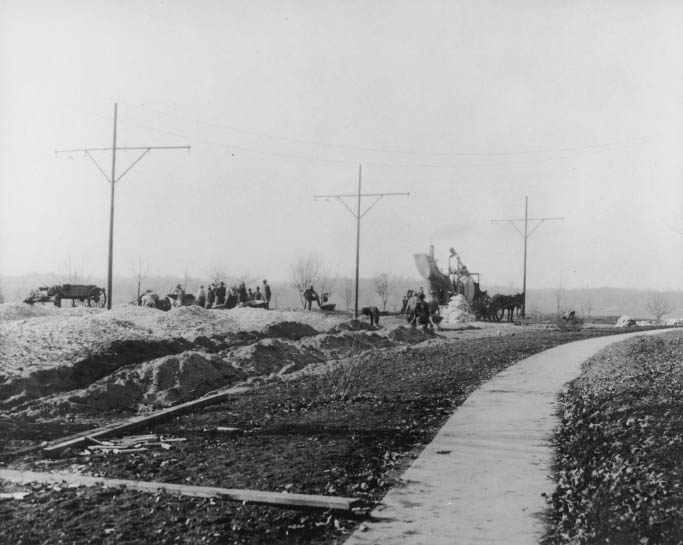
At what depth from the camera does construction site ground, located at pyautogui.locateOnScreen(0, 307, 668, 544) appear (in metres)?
5.36

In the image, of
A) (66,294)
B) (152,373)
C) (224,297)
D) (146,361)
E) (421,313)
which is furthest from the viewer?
(224,297)

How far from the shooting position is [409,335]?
24891 millimetres

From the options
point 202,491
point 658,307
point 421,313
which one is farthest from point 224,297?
point 658,307

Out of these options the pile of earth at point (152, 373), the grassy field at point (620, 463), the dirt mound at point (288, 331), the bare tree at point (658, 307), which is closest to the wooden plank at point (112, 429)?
the pile of earth at point (152, 373)

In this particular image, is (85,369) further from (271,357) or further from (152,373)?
(271,357)

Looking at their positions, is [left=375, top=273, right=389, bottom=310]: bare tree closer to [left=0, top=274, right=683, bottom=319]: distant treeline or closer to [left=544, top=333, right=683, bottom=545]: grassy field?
[left=0, top=274, right=683, bottom=319]: distant treeline

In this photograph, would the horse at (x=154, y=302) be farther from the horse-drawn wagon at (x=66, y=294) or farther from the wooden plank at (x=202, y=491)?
the wooden plank at (x=202, y=491)

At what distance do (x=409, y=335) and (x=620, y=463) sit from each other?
1839 centimetres

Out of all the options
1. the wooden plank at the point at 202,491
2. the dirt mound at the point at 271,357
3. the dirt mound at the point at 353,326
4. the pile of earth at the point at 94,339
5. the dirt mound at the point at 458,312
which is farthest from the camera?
the dirt mound at the point at 458,312

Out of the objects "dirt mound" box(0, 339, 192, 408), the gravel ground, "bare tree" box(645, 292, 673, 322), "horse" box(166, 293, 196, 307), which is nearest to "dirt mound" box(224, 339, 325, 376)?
"dirt mound" box(0, 339, 192, 408)

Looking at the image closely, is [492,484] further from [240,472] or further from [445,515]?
[240,472]

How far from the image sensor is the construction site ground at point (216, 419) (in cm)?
536

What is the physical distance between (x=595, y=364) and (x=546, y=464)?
884 cm

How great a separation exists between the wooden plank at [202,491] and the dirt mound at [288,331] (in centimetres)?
1615
